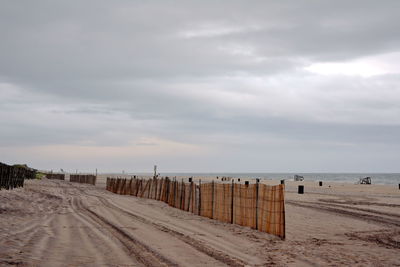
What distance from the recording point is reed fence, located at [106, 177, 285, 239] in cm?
1282

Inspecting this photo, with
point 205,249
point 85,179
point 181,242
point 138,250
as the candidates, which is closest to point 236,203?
point 181,242

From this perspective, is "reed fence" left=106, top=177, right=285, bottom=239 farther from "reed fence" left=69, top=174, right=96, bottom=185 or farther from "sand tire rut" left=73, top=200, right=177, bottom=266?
"reed fence" left=69, top=174, right=96, bottom=185

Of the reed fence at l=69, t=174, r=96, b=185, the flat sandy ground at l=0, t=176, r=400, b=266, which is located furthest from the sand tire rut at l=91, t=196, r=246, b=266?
the reed fence at l=69, t=174, r=96, b=185

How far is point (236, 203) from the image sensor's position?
1538 centimetres

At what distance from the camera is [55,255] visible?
26.3 feet

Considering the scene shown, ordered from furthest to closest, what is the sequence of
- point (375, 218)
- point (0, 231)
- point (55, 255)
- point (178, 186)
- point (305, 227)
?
point (178, 186), point (375, 218), point (305, 227), point (0, 231), point (55, 255)

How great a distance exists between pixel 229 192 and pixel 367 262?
23.6 feet

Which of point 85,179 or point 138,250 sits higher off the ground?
point 85,179

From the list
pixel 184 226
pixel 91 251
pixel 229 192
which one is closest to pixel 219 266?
pixel 91 251

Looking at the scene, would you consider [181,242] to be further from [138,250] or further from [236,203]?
[236,203]

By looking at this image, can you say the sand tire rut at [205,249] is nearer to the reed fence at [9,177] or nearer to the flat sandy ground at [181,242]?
the flat sandy ground at [181,242]

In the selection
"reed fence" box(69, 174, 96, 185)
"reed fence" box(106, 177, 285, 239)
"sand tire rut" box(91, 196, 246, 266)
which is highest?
"reed fence" box(69, 174, 96, 185)

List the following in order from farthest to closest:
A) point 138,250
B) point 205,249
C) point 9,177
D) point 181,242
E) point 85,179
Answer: point 85,179 → point 9,177 → point 181,242 → point 205,249 → point 138,250

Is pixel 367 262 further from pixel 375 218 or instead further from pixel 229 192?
pixel 375 218
